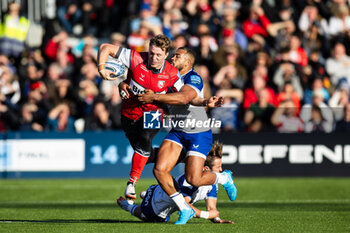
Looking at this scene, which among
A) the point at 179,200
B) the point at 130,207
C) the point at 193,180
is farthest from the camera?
the point at 130,207

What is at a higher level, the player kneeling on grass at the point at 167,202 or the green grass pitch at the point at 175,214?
the player kneeling on grass at the point at 167,202

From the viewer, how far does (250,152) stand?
18484mm

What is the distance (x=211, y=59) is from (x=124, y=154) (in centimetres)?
365

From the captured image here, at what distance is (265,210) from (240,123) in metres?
6.15

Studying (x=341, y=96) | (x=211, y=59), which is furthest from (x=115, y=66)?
(x=341, y=96)

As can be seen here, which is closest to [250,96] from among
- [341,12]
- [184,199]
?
[341,12]

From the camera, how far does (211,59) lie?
20.2 meters

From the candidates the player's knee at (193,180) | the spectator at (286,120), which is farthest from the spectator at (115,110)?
the player's knee at (193,180)

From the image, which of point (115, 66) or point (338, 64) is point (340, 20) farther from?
point (115, 66)

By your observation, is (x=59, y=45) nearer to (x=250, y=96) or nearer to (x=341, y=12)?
(x=250, y=96)

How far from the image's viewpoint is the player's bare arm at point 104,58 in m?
10.0

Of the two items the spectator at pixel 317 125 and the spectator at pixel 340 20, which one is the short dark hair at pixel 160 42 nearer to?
the spectator at pixel 317 125

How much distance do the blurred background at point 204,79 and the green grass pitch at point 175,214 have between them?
0.59 m

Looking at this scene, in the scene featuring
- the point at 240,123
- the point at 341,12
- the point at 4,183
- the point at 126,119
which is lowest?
the point at 4,183
